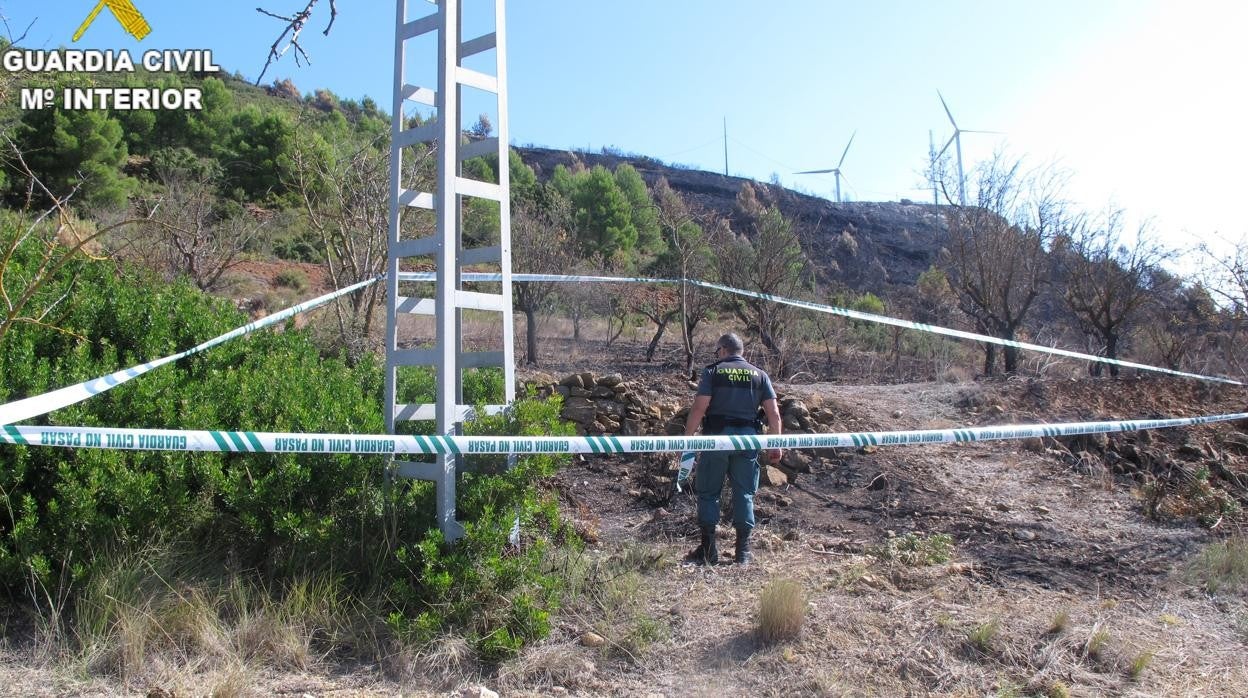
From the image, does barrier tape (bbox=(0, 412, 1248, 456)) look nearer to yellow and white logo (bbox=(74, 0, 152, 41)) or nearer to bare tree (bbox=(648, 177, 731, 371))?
yellow and white logo (bbox=(74, 0, 152, 41))

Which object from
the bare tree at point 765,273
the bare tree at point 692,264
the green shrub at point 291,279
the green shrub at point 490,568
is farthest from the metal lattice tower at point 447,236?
the green shrub at point 291,279

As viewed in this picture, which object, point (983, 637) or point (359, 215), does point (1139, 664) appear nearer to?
point (983, 637)

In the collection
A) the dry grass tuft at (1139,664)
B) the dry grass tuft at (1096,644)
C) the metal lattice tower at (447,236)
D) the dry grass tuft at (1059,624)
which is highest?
the metal lattice tower at (447,236)

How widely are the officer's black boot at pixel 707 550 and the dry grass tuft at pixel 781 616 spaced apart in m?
1.12

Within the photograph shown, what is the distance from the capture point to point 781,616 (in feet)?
12.4

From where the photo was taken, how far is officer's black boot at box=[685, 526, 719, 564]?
4.98 m

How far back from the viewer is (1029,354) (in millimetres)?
14164

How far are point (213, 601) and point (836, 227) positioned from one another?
55.8 metres

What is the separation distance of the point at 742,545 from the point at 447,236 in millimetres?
2550

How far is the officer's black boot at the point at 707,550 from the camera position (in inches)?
196

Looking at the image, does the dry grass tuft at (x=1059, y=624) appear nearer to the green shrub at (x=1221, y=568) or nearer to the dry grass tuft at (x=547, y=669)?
the green shrub at (x=1221, y=568)

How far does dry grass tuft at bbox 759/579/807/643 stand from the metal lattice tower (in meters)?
1.50

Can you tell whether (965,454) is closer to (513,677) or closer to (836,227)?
(513,677)

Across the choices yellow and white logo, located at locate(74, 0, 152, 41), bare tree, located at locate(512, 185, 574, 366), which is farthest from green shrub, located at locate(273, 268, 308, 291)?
yellow and white logo, located at locate(74, 0, 152, 41)
